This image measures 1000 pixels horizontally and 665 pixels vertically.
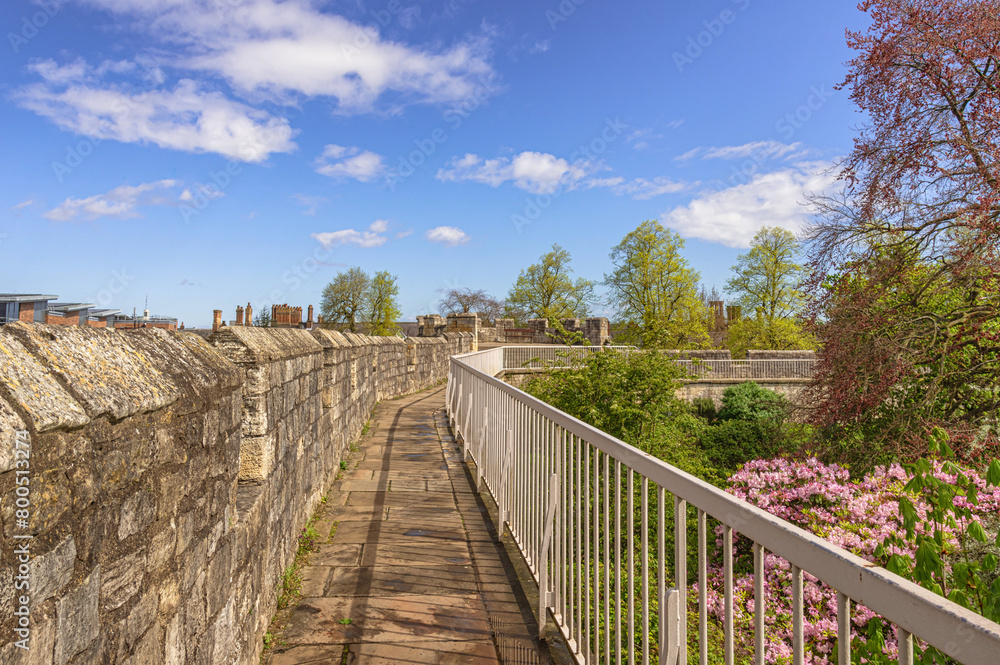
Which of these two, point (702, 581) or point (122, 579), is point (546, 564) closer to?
point (702, 581)

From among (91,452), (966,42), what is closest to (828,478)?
(91,452)

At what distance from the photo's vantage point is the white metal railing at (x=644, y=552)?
0.88m

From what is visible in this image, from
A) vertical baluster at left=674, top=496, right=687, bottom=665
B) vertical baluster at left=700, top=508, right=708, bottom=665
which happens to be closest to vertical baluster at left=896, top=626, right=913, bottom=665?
vertical baluster at left=700, top=508, right=708, bottom=665

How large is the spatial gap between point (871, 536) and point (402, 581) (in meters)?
2.93

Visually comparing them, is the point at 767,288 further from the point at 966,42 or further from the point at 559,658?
the point at 559,658

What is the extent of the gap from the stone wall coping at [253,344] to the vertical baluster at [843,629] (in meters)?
2.51

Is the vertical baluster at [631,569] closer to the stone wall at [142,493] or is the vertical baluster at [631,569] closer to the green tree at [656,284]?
the stone wall at [142,493]

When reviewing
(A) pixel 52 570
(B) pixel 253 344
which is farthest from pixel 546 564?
→ (A) pixel 52 570

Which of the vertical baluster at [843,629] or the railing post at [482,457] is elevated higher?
the vertical baluster at [843,629]

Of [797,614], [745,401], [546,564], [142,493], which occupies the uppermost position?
[142,493]

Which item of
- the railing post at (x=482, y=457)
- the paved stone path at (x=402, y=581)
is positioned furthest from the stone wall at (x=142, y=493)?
the railing post at (x=482, y=457)

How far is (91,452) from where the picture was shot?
4.12 ft

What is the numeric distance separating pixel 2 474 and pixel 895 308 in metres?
8.41

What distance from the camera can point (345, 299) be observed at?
49.6 m
